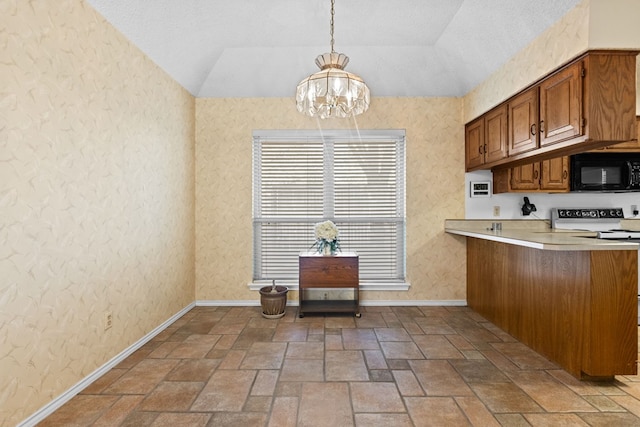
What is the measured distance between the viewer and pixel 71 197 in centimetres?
218

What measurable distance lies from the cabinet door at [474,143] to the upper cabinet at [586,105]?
2.99ft

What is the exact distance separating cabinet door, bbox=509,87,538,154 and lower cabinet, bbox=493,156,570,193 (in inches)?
28.4

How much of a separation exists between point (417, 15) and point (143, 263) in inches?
132

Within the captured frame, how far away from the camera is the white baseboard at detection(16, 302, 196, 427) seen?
1.91 meters

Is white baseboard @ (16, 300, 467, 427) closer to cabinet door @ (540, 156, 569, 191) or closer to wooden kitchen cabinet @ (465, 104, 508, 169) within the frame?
cabinet door @ (540, 156, 569, 191)

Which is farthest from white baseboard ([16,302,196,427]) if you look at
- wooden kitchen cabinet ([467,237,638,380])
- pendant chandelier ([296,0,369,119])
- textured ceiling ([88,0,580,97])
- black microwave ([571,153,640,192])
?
black microwave ([571,153,640,192])

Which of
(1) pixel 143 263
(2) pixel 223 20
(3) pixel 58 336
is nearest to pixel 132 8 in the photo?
(2) pixel 223 20

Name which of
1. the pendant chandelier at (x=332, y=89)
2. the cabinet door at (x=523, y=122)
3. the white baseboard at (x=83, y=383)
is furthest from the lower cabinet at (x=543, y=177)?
the white baseboard at (x=83, y=383)

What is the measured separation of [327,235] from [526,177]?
227 cm

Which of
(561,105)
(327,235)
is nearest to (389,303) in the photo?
(327,235)

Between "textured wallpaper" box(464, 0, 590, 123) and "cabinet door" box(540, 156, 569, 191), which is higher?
"textured wallpaper" box(464, 0, 590, 123)

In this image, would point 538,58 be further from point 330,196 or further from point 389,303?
point 389,303

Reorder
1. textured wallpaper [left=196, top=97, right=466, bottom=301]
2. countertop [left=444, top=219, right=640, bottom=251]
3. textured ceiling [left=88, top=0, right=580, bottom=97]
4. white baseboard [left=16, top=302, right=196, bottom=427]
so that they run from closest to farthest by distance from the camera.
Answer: white baseboard [left=16, top=302, right=196, bottom=427], textured ceiling [left=88, top=0, right=580, bottom=97], countertop [left=444, top=219, right=640, bottom=251], textured wallpaper [left=196, top=97, right=466, bottom=301]

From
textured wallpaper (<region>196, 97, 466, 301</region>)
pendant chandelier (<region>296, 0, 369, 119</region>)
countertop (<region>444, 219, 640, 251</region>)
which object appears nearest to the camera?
pendant chandelier (<region>296, 0, 369, 119</region>)
